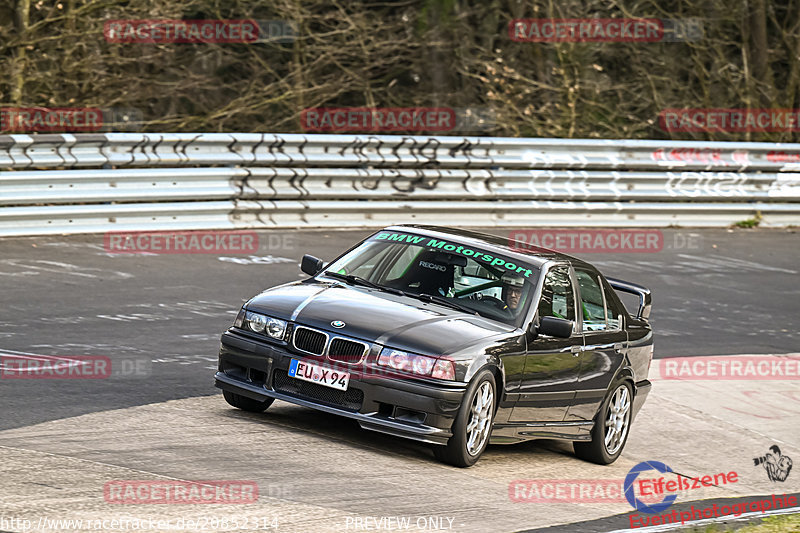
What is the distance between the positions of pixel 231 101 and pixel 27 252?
6.76 metres

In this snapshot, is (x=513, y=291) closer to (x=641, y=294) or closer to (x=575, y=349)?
(x=575, y=349)

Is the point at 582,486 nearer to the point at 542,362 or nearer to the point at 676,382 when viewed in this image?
the point at 542,362

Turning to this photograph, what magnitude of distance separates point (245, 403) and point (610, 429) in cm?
270

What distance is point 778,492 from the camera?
8953 mm

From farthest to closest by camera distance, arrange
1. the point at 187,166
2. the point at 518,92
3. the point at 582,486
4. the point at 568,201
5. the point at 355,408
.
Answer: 1. the point at 518,92
2. the point at 568,201
3. the point at 187,166
4. the point at 582,486
5. the point at 355,408

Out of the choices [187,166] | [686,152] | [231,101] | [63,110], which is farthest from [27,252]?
[686,152]

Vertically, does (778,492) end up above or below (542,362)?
below

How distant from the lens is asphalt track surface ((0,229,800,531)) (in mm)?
8094

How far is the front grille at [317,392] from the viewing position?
753 centimetres

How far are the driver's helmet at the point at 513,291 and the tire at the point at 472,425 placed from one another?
71 cm

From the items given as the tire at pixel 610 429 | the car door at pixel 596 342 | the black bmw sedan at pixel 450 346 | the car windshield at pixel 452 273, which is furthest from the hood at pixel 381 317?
the tire at pixel 610 429

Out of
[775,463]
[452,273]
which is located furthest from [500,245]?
[775,463]

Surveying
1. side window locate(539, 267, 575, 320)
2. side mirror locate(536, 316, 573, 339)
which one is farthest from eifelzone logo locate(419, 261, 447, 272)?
side mirror locate(536, 316, 573, 339)

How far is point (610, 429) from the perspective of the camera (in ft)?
30.0
